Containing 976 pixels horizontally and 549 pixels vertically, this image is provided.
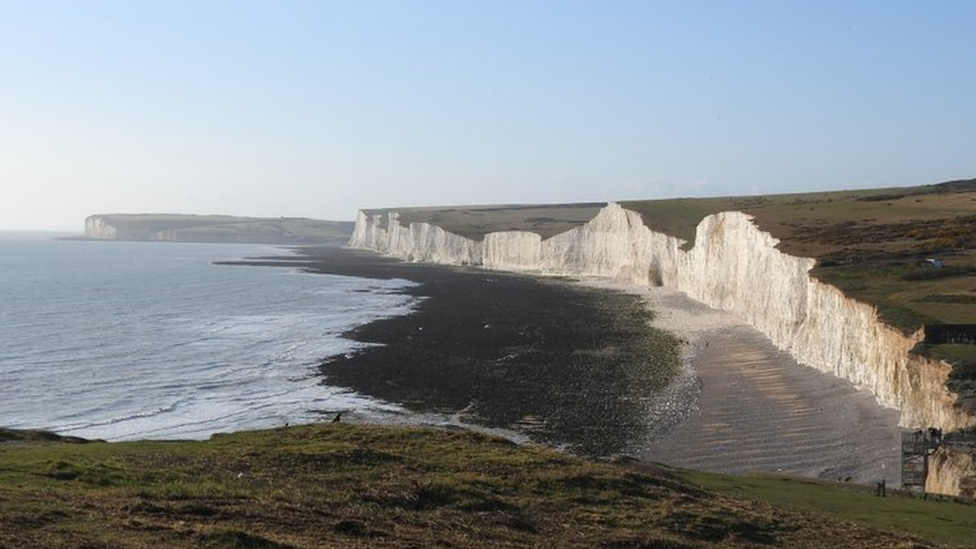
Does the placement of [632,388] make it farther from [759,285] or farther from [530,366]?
[759,285]

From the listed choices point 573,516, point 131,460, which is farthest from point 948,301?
point 131,460

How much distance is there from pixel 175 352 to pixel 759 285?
38554 millimetres

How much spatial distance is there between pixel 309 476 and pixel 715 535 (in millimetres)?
7781

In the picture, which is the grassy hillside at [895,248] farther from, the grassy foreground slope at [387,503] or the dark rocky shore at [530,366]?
the grassy foreground slope at [387,503]

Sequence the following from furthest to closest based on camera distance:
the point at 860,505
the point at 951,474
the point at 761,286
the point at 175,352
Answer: the point at 761,286 → the point at 175,352 → the point at 951,474 → the point at 860,505

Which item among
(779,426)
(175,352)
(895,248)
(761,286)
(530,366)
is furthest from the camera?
(761,286)

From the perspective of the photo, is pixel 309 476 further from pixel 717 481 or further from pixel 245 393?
pixel 245 393

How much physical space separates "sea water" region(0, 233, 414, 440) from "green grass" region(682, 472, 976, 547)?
19.8 m

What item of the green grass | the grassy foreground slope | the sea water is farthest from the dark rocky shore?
the grassy foreground slope

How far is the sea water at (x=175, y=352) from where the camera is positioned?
37.9 metres

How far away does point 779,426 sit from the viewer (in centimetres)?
3438

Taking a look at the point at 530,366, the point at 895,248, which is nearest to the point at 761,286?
the point at 895,248

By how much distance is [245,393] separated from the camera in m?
43.0

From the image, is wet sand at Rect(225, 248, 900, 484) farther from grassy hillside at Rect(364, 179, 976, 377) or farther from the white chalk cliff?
grassy hillside at Rect(364, 179, 976, 377)
